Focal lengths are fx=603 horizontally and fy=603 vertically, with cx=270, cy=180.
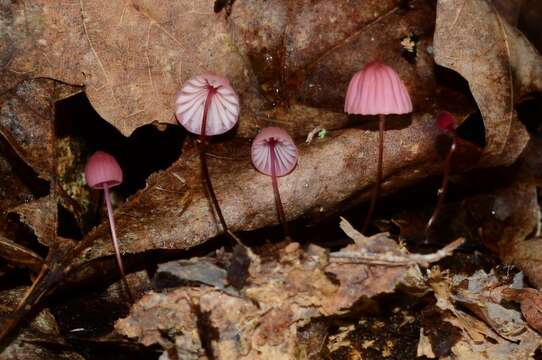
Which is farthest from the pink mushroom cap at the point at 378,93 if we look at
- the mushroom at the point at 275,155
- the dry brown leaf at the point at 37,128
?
the dry brown leaf at the point at 37,128

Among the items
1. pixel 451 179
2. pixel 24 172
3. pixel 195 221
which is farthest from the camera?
pixel 451 179

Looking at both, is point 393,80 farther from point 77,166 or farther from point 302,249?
point 77,166

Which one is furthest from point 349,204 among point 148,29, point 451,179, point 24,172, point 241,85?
point 24,172

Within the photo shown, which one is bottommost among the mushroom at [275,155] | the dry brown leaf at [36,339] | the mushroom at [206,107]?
the dry brown leaf at [36,339]

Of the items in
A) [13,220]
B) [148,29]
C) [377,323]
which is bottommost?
[377,323]

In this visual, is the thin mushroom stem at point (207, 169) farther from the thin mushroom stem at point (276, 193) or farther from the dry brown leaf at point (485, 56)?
the dry brown leaf at point (485, 56)

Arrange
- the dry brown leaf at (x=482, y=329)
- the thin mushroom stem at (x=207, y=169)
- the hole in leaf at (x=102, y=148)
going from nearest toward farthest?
the dry brown leaf at (x=482, y=329) → the thin mushroom stem at (x=207, y=169) → the hole in leaf at (x=102, y=148)
